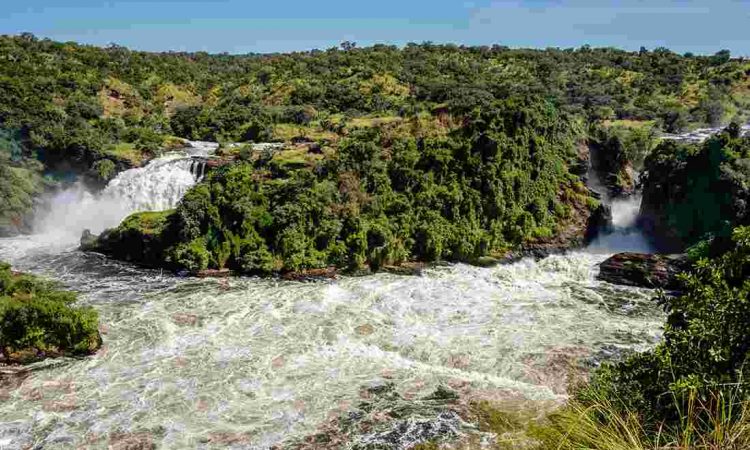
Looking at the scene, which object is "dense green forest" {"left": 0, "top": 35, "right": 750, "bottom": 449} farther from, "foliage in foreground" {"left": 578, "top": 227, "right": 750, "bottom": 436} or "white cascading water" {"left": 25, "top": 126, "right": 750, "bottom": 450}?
"white cascading water" {"left": 25, "top": 126, "right": 750, "bottom": 450}

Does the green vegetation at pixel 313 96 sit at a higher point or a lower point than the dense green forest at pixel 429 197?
higher

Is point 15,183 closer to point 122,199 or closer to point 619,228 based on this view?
point 122,199

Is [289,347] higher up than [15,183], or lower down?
lower down

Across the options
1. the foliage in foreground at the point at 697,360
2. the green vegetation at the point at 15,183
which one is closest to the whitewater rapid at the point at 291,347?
the foliage in foreground at the point at 697,360

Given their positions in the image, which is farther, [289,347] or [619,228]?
[619,228]

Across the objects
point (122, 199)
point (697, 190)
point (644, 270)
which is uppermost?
point (697, 190)

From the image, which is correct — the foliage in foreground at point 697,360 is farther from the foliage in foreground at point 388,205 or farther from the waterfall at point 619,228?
the waterfall at point 619,228

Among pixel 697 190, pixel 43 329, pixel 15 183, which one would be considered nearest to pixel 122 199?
pixel 15 183

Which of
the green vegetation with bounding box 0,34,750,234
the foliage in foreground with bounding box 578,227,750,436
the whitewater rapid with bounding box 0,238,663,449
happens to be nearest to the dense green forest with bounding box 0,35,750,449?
the foliage in foreground with bounding box 578,227,750,436
